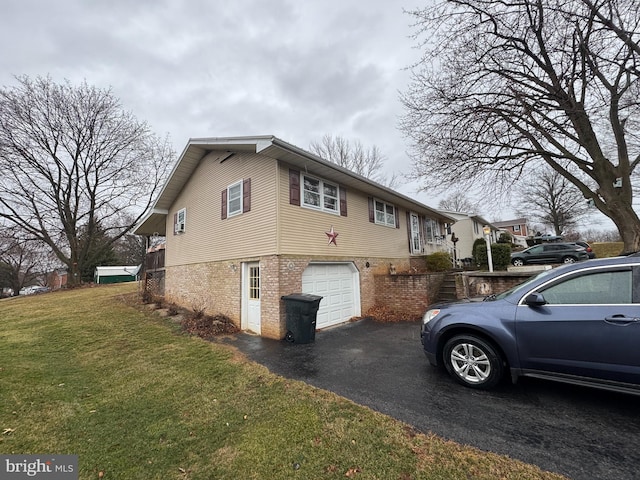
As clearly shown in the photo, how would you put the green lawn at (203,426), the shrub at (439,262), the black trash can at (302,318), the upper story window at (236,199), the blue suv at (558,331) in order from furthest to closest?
the shrub at (439,262), the upper story window at (236,199), the black trash can at (302,318), the blue suv at (558,331), the green lawn at (203,426)

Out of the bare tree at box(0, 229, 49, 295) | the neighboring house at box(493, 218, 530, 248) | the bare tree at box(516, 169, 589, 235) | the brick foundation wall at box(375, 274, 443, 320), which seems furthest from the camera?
the neighboring house at box(493, 218, 530, 248)

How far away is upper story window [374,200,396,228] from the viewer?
11.1m

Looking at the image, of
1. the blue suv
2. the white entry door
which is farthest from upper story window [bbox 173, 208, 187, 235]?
the blue suv

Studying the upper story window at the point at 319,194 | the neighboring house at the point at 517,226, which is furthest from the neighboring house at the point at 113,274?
the neighboring house at the point at 517,226

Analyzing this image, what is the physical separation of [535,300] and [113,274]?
135ft

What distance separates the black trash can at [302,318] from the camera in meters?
6.46

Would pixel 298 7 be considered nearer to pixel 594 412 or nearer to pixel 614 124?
pixel 614 124

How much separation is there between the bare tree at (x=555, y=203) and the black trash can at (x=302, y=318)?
113 feet

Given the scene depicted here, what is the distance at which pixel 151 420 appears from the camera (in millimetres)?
3232

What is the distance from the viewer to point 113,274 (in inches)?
1282

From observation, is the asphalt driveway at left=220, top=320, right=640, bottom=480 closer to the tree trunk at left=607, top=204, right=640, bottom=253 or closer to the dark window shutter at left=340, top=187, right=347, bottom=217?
the dark window shutter at left=340, top=187, right=347, bottom=217

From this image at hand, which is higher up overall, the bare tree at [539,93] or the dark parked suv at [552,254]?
the bare tree at [539,93]

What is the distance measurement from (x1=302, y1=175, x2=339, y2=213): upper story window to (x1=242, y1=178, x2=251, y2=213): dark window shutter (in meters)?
1.70

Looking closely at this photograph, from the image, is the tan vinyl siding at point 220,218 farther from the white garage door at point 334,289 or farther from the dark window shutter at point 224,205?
the white garage door at point 334,289
